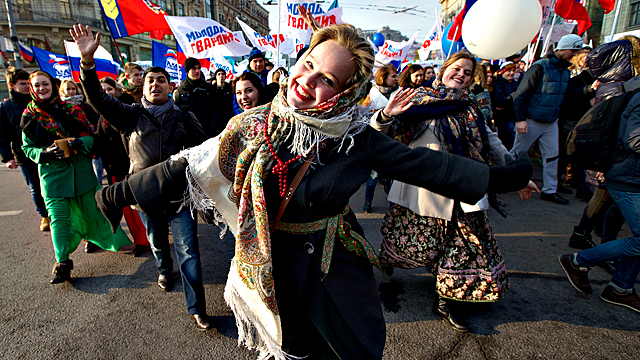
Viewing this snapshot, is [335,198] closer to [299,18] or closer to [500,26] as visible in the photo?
[500,26]

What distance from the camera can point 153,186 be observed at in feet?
4.44

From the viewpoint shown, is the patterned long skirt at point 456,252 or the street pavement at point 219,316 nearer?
the street pavement at point 219,316

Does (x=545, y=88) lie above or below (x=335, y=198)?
above

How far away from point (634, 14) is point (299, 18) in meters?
23.6

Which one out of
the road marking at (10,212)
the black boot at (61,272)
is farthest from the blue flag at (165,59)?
the black boot at (61,272)

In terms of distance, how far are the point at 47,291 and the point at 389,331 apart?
294cm

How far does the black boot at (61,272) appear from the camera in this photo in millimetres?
3100

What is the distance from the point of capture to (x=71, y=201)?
3.44m

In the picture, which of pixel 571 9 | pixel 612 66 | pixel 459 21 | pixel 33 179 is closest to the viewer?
pixel 612 66

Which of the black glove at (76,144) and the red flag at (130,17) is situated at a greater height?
the red flag at (130,17)

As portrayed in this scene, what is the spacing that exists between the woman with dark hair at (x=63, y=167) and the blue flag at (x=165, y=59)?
18.8ft

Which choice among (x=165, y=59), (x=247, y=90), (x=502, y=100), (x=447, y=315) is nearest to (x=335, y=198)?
(x=447, y=315)

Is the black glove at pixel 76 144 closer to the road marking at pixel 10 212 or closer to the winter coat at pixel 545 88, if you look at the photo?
the road marking at pixel 10 212

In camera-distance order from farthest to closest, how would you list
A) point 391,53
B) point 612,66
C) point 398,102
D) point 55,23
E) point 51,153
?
point 55,23 → point 391,53 → point 51,153 → point 612,66 → point 398,102
